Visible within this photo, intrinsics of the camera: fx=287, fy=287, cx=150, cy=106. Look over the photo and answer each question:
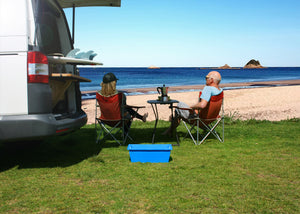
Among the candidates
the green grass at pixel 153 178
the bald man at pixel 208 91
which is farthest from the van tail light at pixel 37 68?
the bald man at pixel 208 91

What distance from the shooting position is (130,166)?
3.92 meters

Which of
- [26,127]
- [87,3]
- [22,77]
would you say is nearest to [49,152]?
[26,127]

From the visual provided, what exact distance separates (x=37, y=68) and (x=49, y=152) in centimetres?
198

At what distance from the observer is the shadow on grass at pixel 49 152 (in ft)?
13.6

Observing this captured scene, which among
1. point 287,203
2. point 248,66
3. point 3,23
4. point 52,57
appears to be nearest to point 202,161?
point 287,203

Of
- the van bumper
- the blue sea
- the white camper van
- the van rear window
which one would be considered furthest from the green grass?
the blue sea

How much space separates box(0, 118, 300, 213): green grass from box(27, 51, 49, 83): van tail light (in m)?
1.20

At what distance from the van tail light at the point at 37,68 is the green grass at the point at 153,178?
1.20 metres

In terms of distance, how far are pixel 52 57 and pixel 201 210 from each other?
260 cm

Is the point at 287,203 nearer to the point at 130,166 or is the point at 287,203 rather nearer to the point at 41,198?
the point at 130,166

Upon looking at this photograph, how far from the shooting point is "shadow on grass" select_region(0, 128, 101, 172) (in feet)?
13.6

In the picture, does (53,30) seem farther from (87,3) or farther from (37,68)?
(37,68)

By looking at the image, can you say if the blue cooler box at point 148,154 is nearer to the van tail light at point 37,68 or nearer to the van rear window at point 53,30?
the van tail light at point 37,68

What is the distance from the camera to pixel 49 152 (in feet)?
15.8
